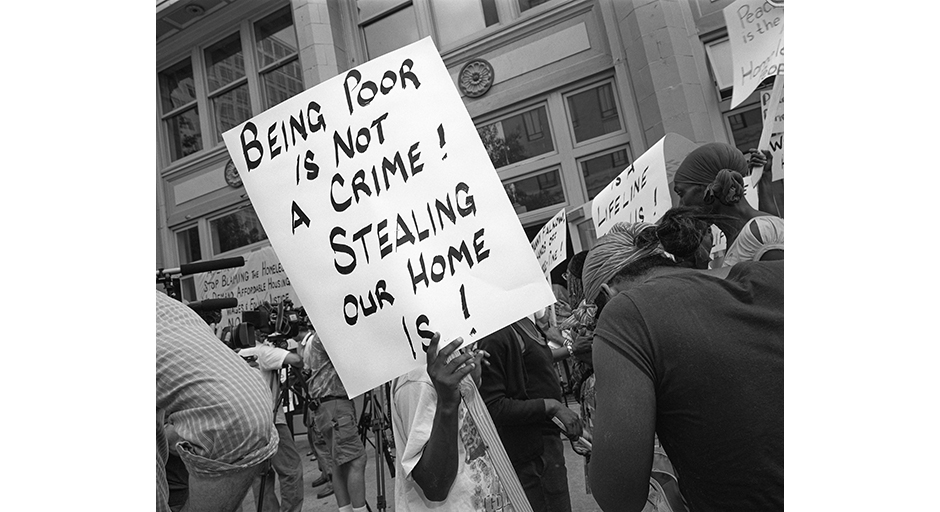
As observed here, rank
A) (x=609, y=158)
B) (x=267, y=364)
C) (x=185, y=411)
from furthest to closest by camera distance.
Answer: (x=609, y=158) → (x=267, y=364) → (x=185, y=411)

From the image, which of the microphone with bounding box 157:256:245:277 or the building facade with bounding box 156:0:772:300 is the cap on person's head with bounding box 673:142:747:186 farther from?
the building facade with bounding box 156:0:772:300

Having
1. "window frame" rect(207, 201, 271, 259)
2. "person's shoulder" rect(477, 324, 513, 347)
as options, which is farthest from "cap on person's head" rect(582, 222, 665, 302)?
"window frame" rect(207, 201, 271, 259)

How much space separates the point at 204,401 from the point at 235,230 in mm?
10736

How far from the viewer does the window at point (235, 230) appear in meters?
10.9

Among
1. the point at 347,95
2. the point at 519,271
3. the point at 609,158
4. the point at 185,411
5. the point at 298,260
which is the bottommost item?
the point at 185,411

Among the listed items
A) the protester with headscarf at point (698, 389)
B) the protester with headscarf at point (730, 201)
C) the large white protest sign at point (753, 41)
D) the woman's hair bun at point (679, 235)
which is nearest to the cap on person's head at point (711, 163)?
the protester with headscarf at point (730, 201)

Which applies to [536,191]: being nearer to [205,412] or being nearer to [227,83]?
[227,83]

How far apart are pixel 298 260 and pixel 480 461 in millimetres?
755

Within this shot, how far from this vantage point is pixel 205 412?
1.16 m

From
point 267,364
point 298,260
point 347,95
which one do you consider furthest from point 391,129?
point 267,364

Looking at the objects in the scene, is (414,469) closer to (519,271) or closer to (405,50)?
(519,271)

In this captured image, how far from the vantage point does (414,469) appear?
156 cm

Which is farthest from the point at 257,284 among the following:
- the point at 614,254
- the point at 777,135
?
the point at 614,254

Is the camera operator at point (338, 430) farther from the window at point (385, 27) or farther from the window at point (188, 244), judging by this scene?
the window at point (188, 244)
